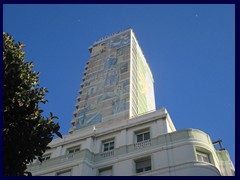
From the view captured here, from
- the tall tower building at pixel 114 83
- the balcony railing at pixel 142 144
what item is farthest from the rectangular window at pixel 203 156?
the tall tower building at pixel 114 83

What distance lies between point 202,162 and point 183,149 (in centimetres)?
178

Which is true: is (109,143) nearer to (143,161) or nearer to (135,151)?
(135,151)

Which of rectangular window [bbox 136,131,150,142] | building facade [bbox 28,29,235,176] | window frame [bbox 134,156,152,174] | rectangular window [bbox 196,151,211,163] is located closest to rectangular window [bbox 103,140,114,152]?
building facade [bbox 28,29,235,176]

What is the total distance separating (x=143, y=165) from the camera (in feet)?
82.1

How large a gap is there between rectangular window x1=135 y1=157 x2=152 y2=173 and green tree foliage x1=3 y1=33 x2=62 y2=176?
39.1 feet

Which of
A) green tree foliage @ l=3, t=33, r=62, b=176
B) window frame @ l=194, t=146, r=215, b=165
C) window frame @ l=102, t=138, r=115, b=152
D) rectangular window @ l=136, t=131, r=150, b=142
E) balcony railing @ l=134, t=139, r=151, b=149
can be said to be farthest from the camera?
window frame @ l=102, t=138, r=115, b=152

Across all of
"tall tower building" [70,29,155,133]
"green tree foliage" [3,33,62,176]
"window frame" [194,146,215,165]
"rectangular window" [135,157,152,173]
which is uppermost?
"tall tower building" [70,29,155,133]

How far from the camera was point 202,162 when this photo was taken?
898 inches

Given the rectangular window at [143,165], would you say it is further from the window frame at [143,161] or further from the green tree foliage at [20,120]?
the green tree foliage at [20,120]

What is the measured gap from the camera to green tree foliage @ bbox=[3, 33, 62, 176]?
13000 millimetres

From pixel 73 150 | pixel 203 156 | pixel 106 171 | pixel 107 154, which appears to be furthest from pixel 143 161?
pixel 73 150

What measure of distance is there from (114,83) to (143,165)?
22547 mm

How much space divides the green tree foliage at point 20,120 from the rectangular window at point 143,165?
11.9m

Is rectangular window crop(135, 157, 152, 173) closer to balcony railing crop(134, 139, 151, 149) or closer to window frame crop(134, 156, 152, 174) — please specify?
window frame crop(134, 156, 152, 174)
